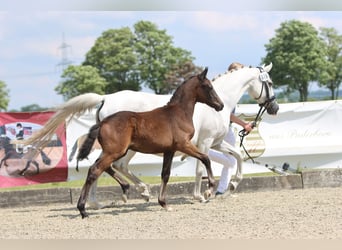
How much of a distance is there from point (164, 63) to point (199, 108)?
57.5 meters

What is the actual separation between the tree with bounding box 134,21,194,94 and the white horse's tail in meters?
51.5

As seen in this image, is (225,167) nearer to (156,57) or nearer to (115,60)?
(115,60)

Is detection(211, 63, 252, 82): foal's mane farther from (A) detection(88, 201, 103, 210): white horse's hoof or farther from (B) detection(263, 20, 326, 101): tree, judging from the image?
(B) detection(263, 20, 326, 101): tree

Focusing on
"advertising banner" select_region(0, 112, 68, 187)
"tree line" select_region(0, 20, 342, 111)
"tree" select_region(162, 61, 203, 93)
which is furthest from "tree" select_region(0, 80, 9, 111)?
"advertising banner" select_region(0, 112, 68, 187)

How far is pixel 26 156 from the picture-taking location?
980 centimetres

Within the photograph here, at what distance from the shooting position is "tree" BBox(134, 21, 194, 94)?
6259cm

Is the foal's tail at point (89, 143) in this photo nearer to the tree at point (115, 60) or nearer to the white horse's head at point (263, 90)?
the white horse's head at point (263, 90)

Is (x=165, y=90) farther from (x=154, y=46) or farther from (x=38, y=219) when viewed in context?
(x=38, y=219)

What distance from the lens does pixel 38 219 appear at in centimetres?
750

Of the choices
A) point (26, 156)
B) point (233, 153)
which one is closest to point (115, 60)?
point (26, 156)

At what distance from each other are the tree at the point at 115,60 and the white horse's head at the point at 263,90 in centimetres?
5166

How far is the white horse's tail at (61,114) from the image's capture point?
8367 millimetres

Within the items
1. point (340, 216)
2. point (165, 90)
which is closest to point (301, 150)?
point (340, 216)

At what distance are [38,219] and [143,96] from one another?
96.6 inches
